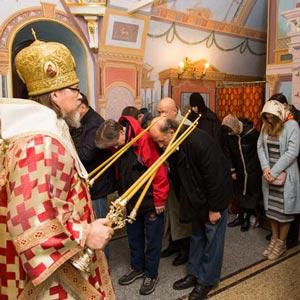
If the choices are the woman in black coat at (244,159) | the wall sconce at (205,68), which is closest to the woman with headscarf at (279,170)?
the woman in black coat at (244,159)

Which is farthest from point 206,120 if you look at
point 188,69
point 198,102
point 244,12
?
point 244,12

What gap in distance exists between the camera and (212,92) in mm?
7180

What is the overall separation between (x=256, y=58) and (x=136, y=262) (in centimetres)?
590

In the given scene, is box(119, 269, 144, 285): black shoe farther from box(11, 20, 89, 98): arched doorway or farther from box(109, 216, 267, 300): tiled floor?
box(11, 20, 89, 98): arched doorway

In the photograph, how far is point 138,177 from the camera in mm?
2871

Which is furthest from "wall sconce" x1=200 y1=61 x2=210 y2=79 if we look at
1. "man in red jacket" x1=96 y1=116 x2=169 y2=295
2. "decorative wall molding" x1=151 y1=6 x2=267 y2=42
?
"man in red jacket" x1=96 y1=116 x2=169 y2=295

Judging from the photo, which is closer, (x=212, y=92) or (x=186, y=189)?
(x=186, y=189)

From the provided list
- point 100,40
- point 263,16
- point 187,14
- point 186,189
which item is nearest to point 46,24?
point 100,40

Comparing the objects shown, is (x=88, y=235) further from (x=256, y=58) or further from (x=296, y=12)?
(x=256, y=58)

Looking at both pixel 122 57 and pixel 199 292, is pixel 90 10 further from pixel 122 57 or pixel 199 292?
pixel 199 292

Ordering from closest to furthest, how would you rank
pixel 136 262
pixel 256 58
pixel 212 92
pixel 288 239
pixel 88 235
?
pixel 88 235, pixel 136 262, pixel 288 239, pixel 212 92, pixel 256 58

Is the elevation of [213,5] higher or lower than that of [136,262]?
higher

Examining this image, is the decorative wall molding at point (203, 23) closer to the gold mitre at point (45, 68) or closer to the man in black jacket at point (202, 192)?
the man in black jacket at point (202, 192)

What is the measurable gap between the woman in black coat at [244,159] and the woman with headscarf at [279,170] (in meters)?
0.40
